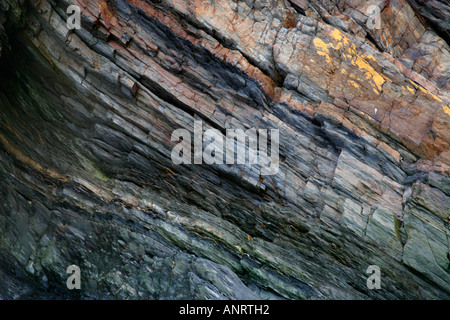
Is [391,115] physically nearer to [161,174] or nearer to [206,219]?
[206,219]

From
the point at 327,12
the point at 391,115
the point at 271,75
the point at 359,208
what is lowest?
the point at 359,208

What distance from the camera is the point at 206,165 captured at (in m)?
18.7

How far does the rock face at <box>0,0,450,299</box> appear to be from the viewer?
17.3 m

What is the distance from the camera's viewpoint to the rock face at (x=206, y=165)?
17.3 metres

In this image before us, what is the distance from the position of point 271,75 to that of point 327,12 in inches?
206

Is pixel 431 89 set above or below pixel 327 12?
below

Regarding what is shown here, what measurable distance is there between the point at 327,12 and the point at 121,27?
38.3 ft

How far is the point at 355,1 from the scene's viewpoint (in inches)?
827

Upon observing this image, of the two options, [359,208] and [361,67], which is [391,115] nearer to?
[361,67]
